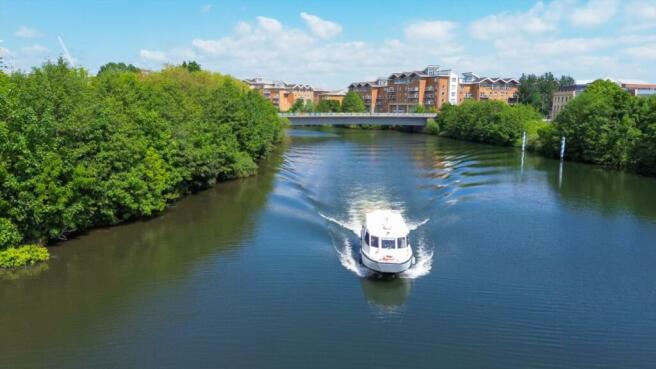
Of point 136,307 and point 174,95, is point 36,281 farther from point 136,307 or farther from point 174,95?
point 174,95

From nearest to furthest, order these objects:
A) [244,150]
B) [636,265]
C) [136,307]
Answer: [136,307] → [636,265] → [244,150]

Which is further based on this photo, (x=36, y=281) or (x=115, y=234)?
(x=115, y=234)

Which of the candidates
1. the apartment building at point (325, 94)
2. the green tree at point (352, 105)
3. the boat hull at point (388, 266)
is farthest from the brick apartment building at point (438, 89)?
the boat hull at point (388, 266)

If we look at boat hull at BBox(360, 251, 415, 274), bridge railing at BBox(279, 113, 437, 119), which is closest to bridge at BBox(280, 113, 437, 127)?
bridge railing at BBox(279, 113, 437, 119)

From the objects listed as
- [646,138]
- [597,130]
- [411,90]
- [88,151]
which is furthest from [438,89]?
[88,151]

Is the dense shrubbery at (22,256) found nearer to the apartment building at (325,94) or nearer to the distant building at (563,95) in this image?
the distant building at (563,95)

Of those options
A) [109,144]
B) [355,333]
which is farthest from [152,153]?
[355,333]

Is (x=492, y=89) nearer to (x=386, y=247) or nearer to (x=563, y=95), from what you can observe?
(x=563, y=95)
